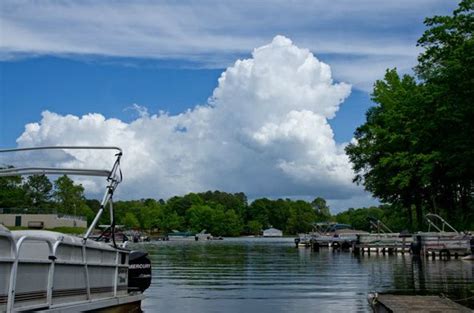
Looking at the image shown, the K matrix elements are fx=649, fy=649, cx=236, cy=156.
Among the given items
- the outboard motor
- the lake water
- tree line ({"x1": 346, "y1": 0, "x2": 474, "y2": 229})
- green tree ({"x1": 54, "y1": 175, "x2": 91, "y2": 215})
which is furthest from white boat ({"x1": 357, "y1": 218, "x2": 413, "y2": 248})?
green tree ({"x1": 54, "y1": 175, "x2": 91, "y2": 215})

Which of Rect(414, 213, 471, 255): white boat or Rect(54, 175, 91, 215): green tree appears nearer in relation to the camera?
Rect(414, 213, 471, 255): white boat

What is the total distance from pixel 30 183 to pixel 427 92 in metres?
133

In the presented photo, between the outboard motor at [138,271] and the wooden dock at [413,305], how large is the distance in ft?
25.1

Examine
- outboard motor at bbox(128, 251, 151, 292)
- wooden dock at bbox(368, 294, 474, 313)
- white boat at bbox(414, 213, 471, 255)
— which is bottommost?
wooden dock at bbox(368, 294, 474, 313)

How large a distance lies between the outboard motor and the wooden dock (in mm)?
7639

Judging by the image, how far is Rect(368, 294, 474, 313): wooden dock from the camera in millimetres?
18109

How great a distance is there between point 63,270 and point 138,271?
7429 mm

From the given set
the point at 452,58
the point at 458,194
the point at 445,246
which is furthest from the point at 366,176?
the point at 452,58

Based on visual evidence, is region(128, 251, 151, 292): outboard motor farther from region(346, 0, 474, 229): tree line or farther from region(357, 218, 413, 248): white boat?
region(357, 218, 413, 248): white boat

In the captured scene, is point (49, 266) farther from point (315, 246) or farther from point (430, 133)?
point (315, 246)

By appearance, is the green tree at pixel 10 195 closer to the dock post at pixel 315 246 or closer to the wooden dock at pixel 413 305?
the dock post at pixel 315 246

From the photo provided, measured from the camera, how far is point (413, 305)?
1927 cm

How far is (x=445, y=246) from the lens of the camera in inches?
2074

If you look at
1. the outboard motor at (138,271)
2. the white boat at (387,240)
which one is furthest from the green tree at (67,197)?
the outboard motor at (138,271)
